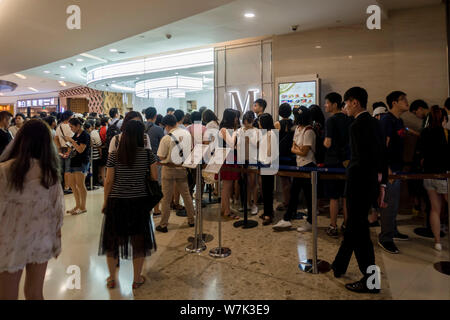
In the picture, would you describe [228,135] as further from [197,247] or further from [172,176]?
[197,247]

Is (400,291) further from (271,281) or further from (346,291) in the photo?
(271,281)

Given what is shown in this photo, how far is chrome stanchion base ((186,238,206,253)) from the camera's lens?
330 cm

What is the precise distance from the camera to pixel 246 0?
4609mm

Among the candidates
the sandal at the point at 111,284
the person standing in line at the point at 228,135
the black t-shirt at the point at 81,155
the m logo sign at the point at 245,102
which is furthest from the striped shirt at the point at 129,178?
the m logo sign at the point at 245,102

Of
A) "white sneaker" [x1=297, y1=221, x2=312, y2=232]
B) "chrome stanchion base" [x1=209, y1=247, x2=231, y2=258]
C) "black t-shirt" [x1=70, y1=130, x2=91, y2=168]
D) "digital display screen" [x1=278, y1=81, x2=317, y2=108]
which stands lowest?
"chrome stanchion base" [x1=209, y1=247, x2=231, y2=258]

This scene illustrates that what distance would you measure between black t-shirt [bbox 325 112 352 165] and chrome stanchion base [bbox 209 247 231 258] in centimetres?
176

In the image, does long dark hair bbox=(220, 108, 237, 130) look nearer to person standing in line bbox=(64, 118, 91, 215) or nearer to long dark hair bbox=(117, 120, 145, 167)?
long dark hair bbox=(117, 120, 145, 167)

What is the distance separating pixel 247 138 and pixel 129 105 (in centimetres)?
1401

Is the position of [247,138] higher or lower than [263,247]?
higher

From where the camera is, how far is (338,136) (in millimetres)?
3584

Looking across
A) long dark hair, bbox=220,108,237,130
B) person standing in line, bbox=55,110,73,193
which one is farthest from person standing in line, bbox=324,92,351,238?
person standing in line, bbox=55,110,73,193

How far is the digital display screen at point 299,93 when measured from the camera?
5934 mm

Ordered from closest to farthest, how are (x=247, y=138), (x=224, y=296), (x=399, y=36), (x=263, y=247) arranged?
1. (x=224, y=296)
2. (x=263, y=247)
3. (x=247, y=138)
4. (x=399, y=36)

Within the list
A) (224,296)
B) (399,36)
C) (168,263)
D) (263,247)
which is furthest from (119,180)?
(399,36)
